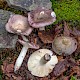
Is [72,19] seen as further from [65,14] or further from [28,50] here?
[28,50]

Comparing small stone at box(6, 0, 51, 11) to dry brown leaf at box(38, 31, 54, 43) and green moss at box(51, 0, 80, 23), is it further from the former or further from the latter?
dry brown leaf at box(38, 31, 54, 43)

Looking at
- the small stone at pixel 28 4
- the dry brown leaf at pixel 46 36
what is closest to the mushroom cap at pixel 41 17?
the small stone at pixel 28 4

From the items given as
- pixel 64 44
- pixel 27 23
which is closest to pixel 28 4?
pixel 27 23

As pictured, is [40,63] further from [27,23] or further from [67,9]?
[67,9]

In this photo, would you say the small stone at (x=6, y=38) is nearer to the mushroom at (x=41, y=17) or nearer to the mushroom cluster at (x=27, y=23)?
the mushroom cluster at (x=27, y=23)

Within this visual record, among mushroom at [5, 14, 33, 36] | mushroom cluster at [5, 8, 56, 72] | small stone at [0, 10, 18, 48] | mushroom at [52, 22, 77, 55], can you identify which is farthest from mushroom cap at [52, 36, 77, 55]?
small stone at [0, 10, 18, 48]

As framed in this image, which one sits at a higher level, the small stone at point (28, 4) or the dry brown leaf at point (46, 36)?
the small stone at point (28, 4)
